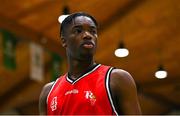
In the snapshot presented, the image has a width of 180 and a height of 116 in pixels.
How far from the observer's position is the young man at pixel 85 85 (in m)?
2.49

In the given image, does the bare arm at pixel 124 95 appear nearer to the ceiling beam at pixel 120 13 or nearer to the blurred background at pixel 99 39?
the blurred background at pixel 99 39

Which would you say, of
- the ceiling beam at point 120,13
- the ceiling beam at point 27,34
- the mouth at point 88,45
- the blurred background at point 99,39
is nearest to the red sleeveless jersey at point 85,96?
the mouth at point 88,45

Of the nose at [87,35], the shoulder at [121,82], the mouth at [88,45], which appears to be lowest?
the shoulder at [121,82]

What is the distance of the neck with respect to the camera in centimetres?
269

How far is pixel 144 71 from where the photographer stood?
46.6 feet

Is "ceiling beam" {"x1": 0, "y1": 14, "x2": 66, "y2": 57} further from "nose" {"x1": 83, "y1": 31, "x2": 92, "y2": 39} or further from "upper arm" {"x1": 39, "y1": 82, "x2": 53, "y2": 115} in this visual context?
"nose" {"x1": 83, "y1": 31, "x2": 92, "y2": 39}

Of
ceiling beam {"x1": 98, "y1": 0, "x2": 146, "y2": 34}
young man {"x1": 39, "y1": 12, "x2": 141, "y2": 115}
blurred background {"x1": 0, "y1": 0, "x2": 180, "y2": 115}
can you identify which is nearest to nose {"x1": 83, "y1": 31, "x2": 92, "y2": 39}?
young man {"x1": 39, "y1": 12, "x2": 141, "y2": 115}

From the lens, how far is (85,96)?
2.53m

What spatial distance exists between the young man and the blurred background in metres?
5.50

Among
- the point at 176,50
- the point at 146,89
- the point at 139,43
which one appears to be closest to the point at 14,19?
the point at 139,43

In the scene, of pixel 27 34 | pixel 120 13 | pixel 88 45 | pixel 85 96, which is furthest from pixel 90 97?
pixel 120 13

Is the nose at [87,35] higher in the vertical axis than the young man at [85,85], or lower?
Answer: higher

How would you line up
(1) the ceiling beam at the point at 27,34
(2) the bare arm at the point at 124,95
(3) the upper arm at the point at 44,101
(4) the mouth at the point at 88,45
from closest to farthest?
(2) the bare arm at the point at 124,95, (4) the mouth at the point at 88,45, (3) the upper arm at the point at 44,101, (1) the ceiling beam at the point at 27,34

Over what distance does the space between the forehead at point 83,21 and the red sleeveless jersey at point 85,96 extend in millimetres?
221
